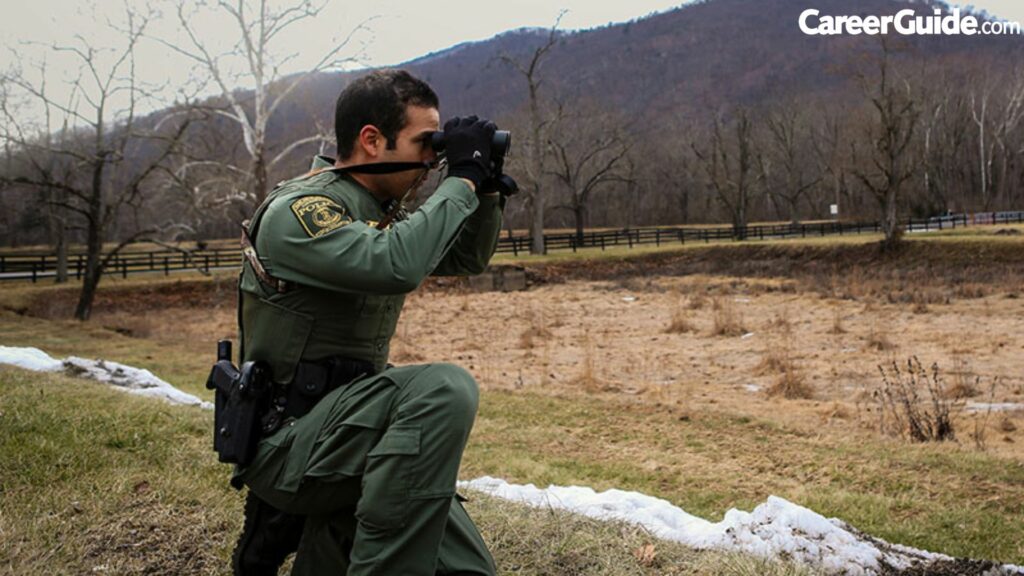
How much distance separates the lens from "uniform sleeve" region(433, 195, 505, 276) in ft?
8.76

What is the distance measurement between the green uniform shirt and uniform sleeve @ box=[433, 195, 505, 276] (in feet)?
1.02

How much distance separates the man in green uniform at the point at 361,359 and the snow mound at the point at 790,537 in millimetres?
1896

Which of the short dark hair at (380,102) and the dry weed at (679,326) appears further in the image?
the dry weed at (679,326)

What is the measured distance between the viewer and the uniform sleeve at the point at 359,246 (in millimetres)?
2121

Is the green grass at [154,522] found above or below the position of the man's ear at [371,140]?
A: below

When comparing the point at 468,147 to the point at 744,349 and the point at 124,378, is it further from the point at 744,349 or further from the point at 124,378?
the point at 744,349

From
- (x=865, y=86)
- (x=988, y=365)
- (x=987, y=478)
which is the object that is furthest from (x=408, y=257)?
(x=865, y=86)

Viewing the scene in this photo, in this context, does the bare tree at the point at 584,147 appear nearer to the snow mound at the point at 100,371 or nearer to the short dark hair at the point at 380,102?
the snow mound at the point at 100,371

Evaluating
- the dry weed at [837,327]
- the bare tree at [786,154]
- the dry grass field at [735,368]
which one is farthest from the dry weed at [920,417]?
the bare tree at [786,154]

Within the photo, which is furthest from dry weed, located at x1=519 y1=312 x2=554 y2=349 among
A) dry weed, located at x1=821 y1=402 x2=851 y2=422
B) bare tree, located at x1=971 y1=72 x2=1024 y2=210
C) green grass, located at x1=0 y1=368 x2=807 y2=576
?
bare tree, located at x1=971 y1=72 x2=1024 y2=210

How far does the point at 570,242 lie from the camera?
46.0 metres

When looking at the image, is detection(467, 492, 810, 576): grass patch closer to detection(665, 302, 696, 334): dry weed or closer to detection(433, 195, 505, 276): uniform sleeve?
detection(433, 195, 505, 276): uniform sleeve

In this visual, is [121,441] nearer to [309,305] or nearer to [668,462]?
[309,305]

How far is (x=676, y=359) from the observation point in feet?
48.9
